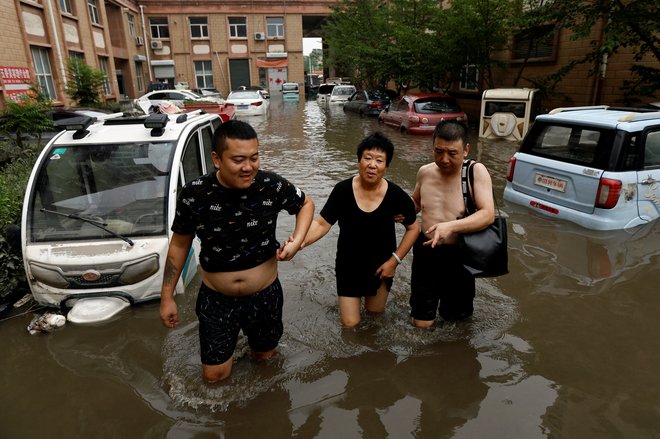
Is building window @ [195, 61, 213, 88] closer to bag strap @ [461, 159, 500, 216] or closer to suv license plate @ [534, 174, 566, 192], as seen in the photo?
suv license plate @ [534, 174, 566, 192]

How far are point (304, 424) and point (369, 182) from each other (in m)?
1.72

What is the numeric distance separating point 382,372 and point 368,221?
1.20 m

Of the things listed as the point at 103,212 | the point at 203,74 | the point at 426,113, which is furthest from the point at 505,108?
the point at 203,74

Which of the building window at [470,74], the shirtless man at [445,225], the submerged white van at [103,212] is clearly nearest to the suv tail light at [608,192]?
the shirtless man at [445,225]

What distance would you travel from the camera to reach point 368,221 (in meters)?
3.30

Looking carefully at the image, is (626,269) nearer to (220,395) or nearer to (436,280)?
(436,280)

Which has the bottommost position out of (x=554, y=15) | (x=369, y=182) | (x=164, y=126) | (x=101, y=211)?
(x=101, y=211)

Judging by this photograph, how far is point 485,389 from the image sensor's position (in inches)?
127

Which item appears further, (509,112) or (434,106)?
(434,106)

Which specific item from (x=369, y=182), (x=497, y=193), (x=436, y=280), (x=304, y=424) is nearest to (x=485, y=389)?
(x=436, y=280)

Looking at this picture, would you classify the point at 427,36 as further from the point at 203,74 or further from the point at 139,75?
the point at 203,74

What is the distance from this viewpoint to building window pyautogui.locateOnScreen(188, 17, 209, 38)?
126 feet

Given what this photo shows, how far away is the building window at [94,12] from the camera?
23658 millimetres

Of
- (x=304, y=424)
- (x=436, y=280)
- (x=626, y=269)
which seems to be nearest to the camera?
(x=304, y=424)
